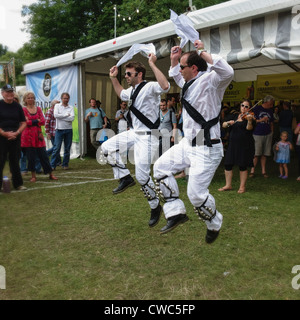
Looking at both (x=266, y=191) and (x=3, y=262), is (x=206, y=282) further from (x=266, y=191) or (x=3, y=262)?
(x=266, y=191)

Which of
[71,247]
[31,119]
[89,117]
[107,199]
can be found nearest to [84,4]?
[89,117]

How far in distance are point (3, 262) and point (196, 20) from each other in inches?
232

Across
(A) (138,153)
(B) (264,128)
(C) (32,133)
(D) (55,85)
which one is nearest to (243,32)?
(B) (264,128)

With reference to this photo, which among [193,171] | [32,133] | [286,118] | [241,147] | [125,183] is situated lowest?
[125,183]

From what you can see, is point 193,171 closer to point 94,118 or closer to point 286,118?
point 286,118

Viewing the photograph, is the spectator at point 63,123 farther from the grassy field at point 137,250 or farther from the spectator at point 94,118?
the grassy field at point 137,250

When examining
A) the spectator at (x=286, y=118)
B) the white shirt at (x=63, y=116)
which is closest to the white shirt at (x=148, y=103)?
the white shirt at (x=63, y=116)

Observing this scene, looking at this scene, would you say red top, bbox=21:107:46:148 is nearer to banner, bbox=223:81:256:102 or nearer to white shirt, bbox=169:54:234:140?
white shirt, bbox=169:54:234:140

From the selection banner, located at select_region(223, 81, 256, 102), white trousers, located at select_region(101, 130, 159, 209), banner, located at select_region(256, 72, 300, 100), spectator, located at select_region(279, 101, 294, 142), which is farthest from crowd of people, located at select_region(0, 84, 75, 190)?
banner, located at select_region(256, 72, 300, 100)

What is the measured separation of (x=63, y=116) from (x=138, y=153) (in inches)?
232

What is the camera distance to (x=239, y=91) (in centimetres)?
1457

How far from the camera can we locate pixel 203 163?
12.3 ft

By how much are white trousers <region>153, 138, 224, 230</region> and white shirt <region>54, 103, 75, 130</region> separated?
21.4 ft

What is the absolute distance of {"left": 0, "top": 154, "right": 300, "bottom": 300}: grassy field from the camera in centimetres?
349
